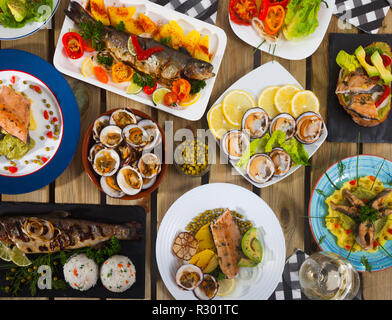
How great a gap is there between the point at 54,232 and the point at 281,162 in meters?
1.43

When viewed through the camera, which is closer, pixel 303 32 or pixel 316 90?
pixel 303 32

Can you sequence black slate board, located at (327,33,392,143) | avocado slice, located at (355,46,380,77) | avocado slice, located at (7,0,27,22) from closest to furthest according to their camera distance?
avocado slice, located at (7,0,27,22), avocado slice, located at (355,46,380,77), black slate board, located at (327,33,392,143)

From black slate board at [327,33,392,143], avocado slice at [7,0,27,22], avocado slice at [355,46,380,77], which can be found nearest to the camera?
avocado slice at [7,0,27,22]

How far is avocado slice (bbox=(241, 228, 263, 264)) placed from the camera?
211 cm

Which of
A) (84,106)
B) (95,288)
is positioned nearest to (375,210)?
(95,288)

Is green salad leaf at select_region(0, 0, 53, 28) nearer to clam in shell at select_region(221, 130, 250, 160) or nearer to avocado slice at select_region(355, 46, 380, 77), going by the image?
clam in shell at select_region(221, 130, 250, 160)

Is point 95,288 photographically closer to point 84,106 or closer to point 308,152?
point 84,106

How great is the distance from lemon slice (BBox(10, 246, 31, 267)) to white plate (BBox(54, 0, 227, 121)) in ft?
3.62

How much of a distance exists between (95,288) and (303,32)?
79.6 inches

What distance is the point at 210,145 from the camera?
7.15 feet

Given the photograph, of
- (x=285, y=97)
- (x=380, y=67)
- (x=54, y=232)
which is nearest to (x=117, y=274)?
(x=54, y=232)

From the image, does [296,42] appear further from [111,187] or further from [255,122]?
[111,187]

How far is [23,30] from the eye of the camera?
6.72ft

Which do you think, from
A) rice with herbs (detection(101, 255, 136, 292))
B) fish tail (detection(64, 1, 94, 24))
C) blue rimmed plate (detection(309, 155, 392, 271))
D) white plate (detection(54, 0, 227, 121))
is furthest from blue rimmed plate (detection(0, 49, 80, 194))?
blue rimmed plate (detection(309, 155, 392, 271))
